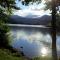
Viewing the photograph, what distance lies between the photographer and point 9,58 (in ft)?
38.1

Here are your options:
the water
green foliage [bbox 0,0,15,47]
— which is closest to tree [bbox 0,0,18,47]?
green foliage [bbox 0,0,15,47]

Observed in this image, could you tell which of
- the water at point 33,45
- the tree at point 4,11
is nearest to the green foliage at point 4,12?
the tree at point 4,11

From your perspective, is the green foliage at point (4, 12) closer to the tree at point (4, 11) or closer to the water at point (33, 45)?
the tree at point (4, 11)

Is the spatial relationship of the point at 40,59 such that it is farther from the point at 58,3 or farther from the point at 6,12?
the point at 6,12

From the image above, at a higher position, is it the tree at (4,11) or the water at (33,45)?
the tree at (4,11)

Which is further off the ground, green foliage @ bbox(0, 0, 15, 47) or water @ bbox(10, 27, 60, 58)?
green foliage @ bbox(0, 0, 15, 47)

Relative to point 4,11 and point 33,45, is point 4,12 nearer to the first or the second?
point 4,11

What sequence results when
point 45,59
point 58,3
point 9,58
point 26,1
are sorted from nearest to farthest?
1. point 9,58
2. point 45,59
3. point 58,3
4. point 26,1

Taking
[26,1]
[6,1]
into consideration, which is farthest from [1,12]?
[26,1]

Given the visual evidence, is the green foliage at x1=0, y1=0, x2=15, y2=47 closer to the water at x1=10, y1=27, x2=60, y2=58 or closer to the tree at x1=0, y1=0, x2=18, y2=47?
the tree at x1=0, y1=0, x2=18, y2=47

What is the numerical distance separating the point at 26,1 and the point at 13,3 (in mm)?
3434

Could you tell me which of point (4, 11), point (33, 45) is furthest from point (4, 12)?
point (33, 45)

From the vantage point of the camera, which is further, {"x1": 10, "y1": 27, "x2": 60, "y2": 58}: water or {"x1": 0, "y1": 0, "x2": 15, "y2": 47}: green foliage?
{"x1": 0, "y1": 0, "x2": 15, "y2": 47}: green foliage

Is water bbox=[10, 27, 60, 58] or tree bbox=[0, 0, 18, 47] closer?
water bbox=[10, 27, 60, 58]
